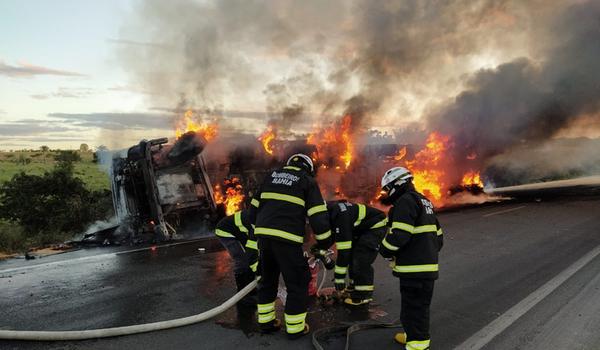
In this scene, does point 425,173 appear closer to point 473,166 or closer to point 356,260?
point 473,166

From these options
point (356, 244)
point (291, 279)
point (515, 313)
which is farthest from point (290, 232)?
point (515, 313)

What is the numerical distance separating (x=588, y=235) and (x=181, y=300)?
846 centimetres

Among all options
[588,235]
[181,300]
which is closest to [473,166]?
[588,235]

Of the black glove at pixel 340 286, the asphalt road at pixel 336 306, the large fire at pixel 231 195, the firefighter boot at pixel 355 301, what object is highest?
the large fire at pixel 231 195

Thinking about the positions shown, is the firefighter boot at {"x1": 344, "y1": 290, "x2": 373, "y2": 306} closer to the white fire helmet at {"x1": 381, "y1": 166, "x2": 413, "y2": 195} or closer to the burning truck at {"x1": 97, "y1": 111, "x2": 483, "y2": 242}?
the white fire helmet at {"x1": 381, "y1": 166, "x2": 413, "y2": 195}

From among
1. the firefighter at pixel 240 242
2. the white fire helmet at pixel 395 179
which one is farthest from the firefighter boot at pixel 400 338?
the firefighter at pixel 240 242

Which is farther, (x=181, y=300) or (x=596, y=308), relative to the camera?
(x=181, y=300)

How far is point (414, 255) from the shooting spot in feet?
11.9

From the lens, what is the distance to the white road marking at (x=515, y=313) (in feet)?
12.8

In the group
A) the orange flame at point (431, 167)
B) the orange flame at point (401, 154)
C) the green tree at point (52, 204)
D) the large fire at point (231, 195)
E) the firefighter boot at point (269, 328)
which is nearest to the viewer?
the firefighter boot at point (269, 328)

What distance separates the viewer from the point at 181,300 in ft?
17.3

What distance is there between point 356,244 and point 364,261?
0.22m

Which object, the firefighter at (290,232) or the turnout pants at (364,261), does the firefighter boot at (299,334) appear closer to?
the firefighter at (290,232)

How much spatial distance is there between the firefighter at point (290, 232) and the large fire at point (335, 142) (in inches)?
502
